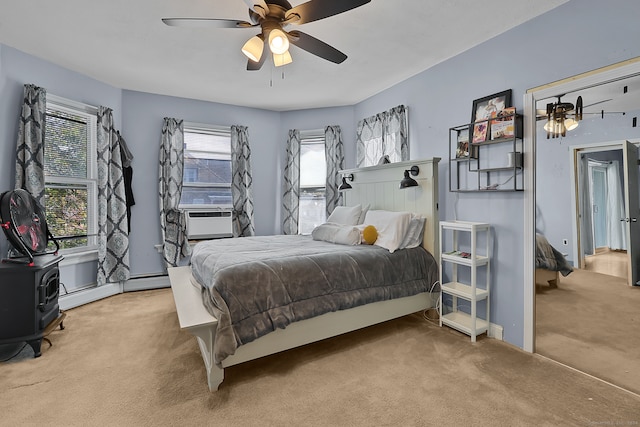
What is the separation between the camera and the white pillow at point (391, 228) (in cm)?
290

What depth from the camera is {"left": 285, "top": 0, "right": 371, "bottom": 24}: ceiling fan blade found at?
170 cm

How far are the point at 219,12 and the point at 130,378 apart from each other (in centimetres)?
266

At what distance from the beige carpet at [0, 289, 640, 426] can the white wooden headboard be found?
42.2 inches

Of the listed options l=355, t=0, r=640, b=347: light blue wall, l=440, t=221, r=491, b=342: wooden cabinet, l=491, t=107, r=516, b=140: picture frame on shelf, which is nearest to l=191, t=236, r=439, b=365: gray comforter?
l=440, t=221, r=491, b=342: wooden cabinet

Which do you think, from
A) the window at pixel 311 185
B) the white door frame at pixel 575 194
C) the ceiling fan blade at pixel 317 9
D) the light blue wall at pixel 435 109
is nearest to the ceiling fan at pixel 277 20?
the ceiling fan blade at pixel 317 9

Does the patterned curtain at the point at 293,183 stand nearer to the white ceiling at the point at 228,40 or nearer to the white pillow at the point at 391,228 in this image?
the white ceiling at the point at 228,40

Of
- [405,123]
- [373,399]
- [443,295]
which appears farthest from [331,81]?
[373,399]

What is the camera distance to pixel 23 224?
245 cm

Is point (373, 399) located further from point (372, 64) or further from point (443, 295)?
point (372, 64)

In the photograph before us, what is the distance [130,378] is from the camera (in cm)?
204

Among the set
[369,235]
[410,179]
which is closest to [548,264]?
[410,179]

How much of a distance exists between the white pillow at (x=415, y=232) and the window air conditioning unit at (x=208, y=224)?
2.60 m

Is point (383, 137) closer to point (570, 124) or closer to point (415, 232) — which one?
point (415, 232)

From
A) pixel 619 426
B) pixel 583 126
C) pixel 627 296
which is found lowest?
pixel 619 426
